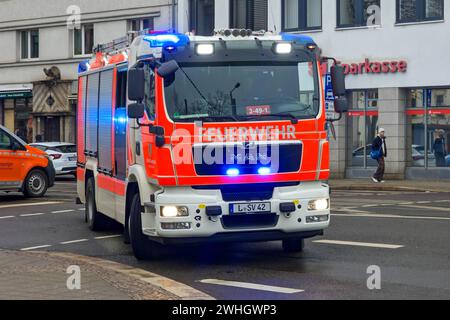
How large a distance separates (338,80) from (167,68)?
7.13ft

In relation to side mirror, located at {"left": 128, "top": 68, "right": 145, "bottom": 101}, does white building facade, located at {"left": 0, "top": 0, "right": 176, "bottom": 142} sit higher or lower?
higher

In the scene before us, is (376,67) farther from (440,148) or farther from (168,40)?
(168,40)

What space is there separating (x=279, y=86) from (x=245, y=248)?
9.36 feet

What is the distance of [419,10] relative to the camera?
3186cm

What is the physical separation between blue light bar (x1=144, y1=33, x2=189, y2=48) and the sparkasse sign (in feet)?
69.7

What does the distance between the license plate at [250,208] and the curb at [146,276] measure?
123 cm

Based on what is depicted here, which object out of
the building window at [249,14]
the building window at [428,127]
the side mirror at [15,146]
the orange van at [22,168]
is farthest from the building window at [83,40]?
the side mirror at [15,146]

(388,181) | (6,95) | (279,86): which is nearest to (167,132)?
(279,86)

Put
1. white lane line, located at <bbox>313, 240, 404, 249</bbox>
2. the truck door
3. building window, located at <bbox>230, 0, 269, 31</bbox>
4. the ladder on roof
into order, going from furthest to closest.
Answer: building window, located at <bbox>230, 0, 269, 31</bbox>, the truck door, white lane line, located at <bbox>313, 240, 404, 249</bbox>, the ladder on roof

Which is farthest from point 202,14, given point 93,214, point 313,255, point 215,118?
point 215,118

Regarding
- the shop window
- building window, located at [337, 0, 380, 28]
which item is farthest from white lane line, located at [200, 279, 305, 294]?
building window, located at [337, 0, 380, 28]

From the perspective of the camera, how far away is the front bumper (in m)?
11.3

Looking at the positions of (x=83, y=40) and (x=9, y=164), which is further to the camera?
(x=83, y=40)

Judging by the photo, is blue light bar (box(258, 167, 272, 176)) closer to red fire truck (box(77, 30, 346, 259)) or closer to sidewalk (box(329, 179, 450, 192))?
red fire truck (box(77, 30, 346, 259))
